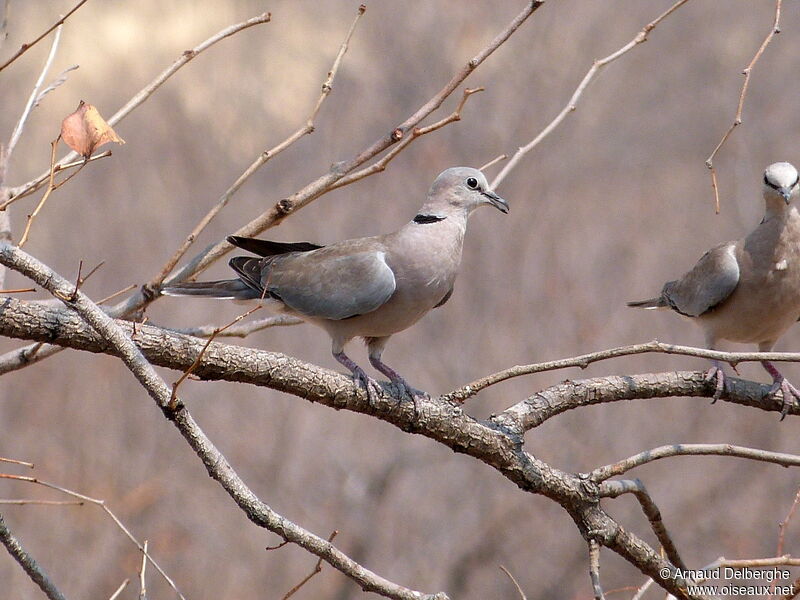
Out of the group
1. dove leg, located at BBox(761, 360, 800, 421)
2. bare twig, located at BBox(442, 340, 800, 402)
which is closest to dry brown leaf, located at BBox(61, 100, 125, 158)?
bare twig, located at BBox(442, 340, 800, 402)

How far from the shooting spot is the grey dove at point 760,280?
13.4 feet

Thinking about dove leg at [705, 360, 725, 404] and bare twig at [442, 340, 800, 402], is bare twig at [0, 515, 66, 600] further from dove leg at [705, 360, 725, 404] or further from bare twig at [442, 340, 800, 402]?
dove leg at [705, 360, 725, 404]

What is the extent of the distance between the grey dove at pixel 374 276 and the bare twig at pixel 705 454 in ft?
3.52

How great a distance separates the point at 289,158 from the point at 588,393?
5.93 m

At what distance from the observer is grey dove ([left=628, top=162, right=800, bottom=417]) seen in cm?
407

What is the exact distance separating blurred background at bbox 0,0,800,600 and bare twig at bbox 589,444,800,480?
5.07 meters

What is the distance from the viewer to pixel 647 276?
8.14 meters

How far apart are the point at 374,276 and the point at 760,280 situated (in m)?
1.78

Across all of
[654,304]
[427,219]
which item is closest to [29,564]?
[427,219]

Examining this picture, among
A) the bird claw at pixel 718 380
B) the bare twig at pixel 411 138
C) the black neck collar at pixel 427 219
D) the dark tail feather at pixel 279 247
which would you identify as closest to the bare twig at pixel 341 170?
the bare twig at pixel 411 138

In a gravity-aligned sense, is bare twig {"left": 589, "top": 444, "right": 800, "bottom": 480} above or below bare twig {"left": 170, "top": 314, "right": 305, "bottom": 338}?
below

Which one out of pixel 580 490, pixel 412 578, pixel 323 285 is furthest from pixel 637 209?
pixel 580 490

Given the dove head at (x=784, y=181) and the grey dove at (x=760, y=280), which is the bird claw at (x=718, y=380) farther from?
the dove head at (x=784, y=181)

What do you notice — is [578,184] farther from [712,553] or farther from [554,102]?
[712,553]
